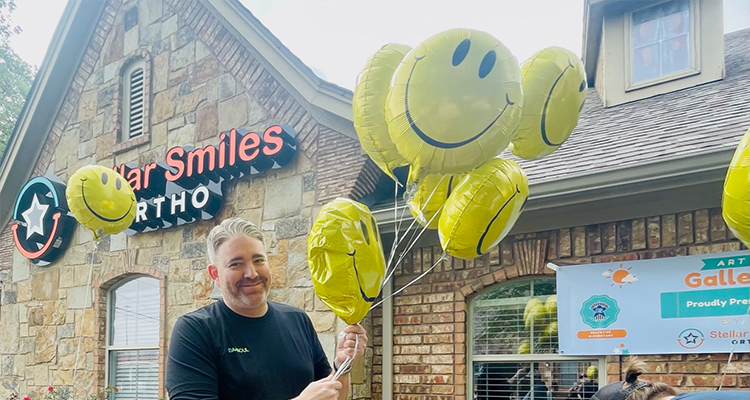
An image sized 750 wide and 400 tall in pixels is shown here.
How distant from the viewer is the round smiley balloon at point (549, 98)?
2285 millimetres

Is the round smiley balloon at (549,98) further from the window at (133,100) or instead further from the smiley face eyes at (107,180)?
the window at (133,100)

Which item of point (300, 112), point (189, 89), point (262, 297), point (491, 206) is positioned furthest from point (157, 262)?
point (491, 206)

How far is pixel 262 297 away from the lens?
2.15m

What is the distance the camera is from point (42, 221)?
7.41m

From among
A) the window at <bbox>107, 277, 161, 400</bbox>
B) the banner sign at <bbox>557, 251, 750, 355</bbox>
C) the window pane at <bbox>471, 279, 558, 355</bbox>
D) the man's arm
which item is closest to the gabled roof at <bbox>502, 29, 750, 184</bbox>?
the banner sign at <bbox>557, 251, 750, 355</bbox>

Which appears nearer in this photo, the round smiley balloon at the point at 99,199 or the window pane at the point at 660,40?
Result: the window pane at the point at 660,40

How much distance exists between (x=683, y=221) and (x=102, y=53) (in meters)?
6.73

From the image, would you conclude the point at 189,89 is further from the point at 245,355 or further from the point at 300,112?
the point at 245,355

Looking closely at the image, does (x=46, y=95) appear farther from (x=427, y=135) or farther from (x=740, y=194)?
(x=740, y=194)

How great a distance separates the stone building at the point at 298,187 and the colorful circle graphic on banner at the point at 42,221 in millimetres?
108

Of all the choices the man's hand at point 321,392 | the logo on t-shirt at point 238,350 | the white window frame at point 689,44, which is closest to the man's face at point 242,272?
the logo on t-shirt at point 238,350

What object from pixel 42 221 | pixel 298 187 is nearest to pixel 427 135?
pixel 298 187

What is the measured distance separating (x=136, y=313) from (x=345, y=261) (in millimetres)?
5073

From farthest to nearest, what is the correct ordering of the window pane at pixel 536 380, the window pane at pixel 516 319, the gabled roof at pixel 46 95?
the gabled roof at pixel 46 95 → the window pane at pixel 516 319 → the window pane at pixel 536 380
